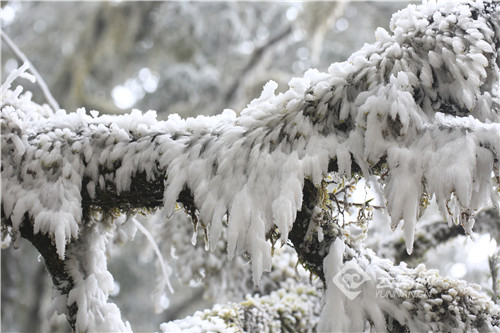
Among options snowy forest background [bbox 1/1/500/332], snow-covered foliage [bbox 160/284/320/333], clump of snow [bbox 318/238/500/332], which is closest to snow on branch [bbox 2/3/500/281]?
clump of snow [bbox 318/238/500/332]

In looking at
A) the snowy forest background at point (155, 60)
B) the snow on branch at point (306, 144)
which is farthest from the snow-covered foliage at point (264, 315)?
the snowy forest background at point (155, 60)

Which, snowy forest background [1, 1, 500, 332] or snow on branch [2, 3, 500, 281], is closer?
snow on branch [2, 3, 500, 281]

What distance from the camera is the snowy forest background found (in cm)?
695

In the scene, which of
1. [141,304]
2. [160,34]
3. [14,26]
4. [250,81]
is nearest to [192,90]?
[160,34]

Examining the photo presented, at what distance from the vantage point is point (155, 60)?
27.5 feet

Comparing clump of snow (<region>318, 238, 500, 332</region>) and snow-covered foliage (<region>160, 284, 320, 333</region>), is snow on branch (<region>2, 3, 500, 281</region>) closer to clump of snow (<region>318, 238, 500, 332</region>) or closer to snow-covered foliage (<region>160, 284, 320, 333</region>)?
clump of snow (<region>318, 238, 500, 332</region>)

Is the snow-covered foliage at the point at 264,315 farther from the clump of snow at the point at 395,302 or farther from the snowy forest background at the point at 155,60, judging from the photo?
the snowy forest background at the point at 155,60

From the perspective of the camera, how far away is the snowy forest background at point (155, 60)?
6.95 meters

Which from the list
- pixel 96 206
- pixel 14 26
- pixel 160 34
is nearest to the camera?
pixel 96 206

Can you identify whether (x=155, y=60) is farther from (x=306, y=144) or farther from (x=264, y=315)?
(x=306, y=144)

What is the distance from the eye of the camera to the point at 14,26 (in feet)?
29.9

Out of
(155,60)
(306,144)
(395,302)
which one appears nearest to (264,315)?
(395,302)

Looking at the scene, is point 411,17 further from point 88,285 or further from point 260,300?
point 260,300

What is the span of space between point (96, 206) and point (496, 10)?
164 cm
